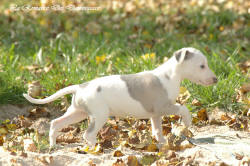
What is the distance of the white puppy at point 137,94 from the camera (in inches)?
117

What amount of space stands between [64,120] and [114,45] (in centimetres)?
303

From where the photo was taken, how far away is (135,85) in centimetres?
304

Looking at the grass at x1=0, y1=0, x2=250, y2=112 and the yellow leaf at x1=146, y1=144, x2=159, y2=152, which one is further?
the grass at x1=0, y1=0, x2=250, y2=112

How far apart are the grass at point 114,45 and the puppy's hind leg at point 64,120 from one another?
48.3 inches

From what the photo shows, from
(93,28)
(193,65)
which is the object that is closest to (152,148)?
(193,65)

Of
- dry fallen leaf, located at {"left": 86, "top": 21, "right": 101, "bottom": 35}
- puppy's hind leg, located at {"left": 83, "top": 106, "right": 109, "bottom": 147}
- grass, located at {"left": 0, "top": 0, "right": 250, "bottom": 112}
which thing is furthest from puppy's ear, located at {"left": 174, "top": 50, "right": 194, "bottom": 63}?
dry fallen leaf, located at {"left": 86, "top": 21, "right": 101, "bottom": 35}

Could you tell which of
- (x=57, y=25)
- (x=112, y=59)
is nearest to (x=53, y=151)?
(x=112, y=59)

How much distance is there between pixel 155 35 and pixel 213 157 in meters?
4.25

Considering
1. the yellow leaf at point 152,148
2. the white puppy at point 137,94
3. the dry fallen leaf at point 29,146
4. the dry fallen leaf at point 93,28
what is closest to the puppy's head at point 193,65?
the white puppy at point 137,94

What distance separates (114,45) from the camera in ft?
19.8

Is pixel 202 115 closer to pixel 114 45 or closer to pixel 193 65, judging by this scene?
pixel 193 65

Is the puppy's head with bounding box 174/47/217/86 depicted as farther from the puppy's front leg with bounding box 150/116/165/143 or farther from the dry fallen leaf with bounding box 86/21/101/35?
the dry fallen leaf with bounding box 86/21/101/35

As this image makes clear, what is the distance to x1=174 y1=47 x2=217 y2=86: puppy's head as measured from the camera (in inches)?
121

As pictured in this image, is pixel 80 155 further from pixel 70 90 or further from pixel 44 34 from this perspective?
pixel 44 34
